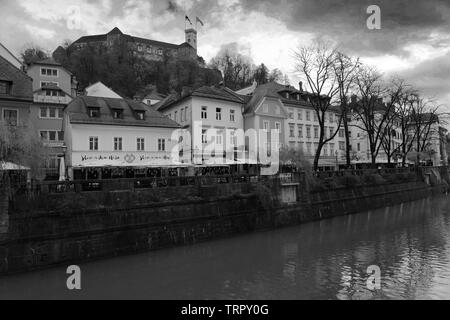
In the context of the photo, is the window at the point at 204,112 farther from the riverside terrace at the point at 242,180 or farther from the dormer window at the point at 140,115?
the dormer window at the point at 140,115

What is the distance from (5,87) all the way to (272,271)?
24.5 m

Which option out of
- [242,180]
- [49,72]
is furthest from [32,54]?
[242,180]

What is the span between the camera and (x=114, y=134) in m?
34.5

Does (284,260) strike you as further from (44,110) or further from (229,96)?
(44,110)

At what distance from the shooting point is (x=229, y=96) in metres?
46.4

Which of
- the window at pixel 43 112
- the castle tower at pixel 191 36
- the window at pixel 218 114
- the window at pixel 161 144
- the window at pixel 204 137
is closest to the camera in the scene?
the window at pixel 161 144

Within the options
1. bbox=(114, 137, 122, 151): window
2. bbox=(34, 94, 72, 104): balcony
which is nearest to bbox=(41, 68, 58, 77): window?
bbox=(34, 94, 72, 104): balcony

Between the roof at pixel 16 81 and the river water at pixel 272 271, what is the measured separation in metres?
16.4

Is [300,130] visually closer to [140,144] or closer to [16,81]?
[140,144]

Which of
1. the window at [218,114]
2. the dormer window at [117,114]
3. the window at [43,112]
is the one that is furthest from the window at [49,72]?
the window at [218,114]

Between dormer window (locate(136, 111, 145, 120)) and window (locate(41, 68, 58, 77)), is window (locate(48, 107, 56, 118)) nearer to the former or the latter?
window (locate(41, 68, 58, 77))

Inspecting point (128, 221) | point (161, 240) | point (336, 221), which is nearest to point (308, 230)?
point (336, 221)

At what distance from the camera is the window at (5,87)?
95.5 ft
